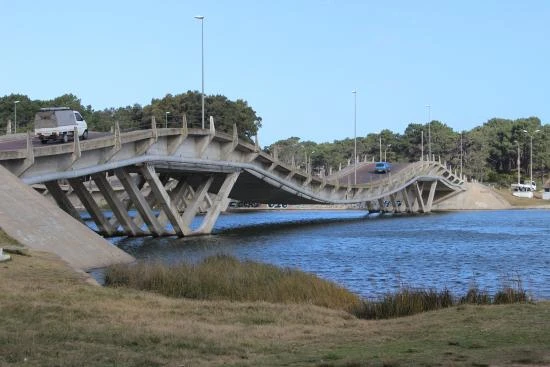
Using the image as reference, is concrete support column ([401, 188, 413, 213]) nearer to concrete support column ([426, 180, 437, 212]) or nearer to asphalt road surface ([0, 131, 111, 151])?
concrete support column ([426, 180, 437, 212])

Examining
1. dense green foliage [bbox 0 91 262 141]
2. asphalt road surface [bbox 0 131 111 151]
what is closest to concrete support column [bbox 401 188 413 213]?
dense green foliage [bbox 0 91 262 141]

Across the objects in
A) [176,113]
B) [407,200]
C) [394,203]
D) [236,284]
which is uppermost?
[176,113]

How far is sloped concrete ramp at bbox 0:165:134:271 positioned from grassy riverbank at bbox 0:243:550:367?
1023cm

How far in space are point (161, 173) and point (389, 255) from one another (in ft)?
89.1

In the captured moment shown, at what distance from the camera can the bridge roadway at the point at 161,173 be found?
45844mm

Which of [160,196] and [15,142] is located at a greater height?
[15,142]

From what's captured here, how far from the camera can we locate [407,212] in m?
134

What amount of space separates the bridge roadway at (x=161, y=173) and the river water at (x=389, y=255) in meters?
2.68

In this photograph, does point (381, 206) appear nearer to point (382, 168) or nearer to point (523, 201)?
point (382, 168)

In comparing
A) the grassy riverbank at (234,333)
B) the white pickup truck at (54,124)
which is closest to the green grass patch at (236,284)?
the grassy riverbank at (234,333)

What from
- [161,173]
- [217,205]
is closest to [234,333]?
[217,205]

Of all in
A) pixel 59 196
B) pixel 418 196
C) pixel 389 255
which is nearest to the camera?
pixel 389 255

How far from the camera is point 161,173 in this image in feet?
226

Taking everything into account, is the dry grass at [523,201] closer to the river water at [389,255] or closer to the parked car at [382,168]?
the parked car at [382,168]
